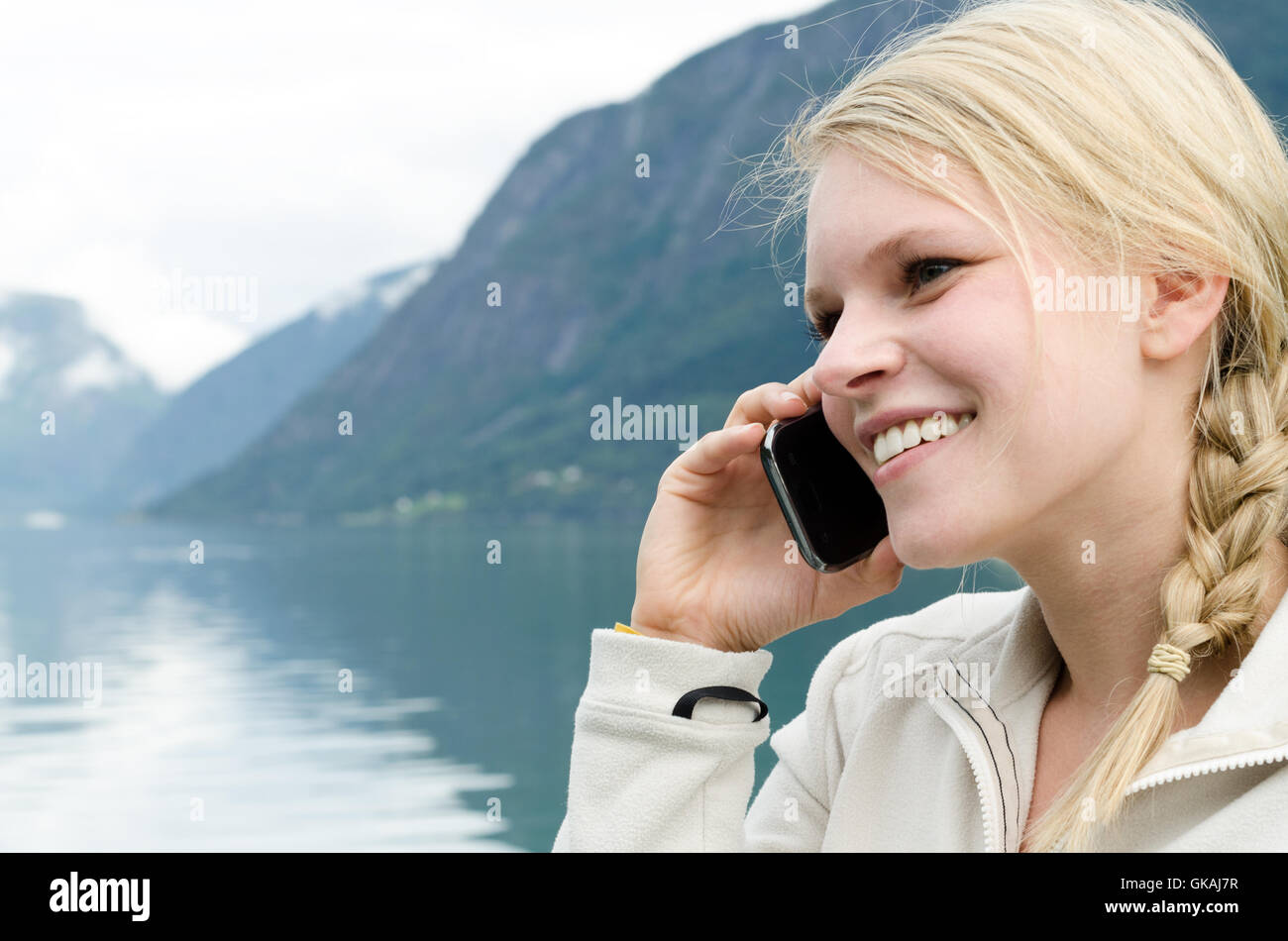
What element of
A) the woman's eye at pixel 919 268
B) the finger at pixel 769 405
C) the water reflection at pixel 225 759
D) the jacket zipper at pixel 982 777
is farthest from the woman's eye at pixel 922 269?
the water reflection at pixel 225 759

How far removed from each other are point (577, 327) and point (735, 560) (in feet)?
443

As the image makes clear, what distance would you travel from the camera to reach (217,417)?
194 metres

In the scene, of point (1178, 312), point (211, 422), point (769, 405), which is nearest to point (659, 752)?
point (769, 405)

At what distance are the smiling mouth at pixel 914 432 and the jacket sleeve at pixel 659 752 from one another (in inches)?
14.6

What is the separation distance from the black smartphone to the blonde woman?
20cm

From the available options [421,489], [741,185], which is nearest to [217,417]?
[421,489]

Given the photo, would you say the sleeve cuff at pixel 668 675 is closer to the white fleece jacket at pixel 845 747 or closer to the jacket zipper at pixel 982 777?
the white fleece jacket at pixel 845 747

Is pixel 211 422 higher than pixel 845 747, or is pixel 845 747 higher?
pixel 211 422

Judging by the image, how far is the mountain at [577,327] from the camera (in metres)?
113

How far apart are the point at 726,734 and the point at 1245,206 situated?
0.85 metres

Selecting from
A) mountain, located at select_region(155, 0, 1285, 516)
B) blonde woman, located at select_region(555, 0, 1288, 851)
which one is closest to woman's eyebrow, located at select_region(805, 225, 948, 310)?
blonde woman, located at select_region(555, 0, 1288, 851)

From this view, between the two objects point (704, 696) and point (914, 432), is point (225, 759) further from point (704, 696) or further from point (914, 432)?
point (914, 432)

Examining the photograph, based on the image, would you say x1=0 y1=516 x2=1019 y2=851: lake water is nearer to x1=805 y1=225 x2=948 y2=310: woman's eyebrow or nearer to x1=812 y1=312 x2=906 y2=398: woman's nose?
Answer: x1=812 y1=312 x2=906 y2=398: woman's nose

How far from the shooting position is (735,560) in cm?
180
